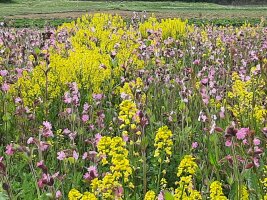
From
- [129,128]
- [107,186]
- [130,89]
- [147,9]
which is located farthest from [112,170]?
[147,9]

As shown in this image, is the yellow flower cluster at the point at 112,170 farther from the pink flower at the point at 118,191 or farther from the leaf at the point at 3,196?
the leaf at the point at 3,196

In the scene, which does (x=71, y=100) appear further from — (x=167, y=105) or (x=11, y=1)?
(x=11, y=1)

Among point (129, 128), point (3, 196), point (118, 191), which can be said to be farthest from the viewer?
point (129, 128)

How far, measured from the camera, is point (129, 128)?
327cm

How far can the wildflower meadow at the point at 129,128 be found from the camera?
89.9 inches

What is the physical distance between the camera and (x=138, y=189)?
3186 millimetres

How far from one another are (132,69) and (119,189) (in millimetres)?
3522

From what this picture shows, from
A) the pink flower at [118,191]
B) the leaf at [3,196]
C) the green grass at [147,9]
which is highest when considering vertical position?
the pink flower at [118,191]

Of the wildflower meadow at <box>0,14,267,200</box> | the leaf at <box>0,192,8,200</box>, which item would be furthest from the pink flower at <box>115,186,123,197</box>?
the leaf at <box>0,192,8,200</box>

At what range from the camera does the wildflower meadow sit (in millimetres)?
2283

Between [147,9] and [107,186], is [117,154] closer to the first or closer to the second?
[107,186]

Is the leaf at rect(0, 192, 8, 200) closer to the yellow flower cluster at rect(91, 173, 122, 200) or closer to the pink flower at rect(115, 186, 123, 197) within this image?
the yellow flower cluster at rect(91, 173, 122, 200)

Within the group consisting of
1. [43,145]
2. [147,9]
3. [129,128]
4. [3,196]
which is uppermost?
[43,145]

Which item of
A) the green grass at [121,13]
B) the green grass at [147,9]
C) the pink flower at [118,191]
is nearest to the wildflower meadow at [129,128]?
the pink flower at [118,191]
